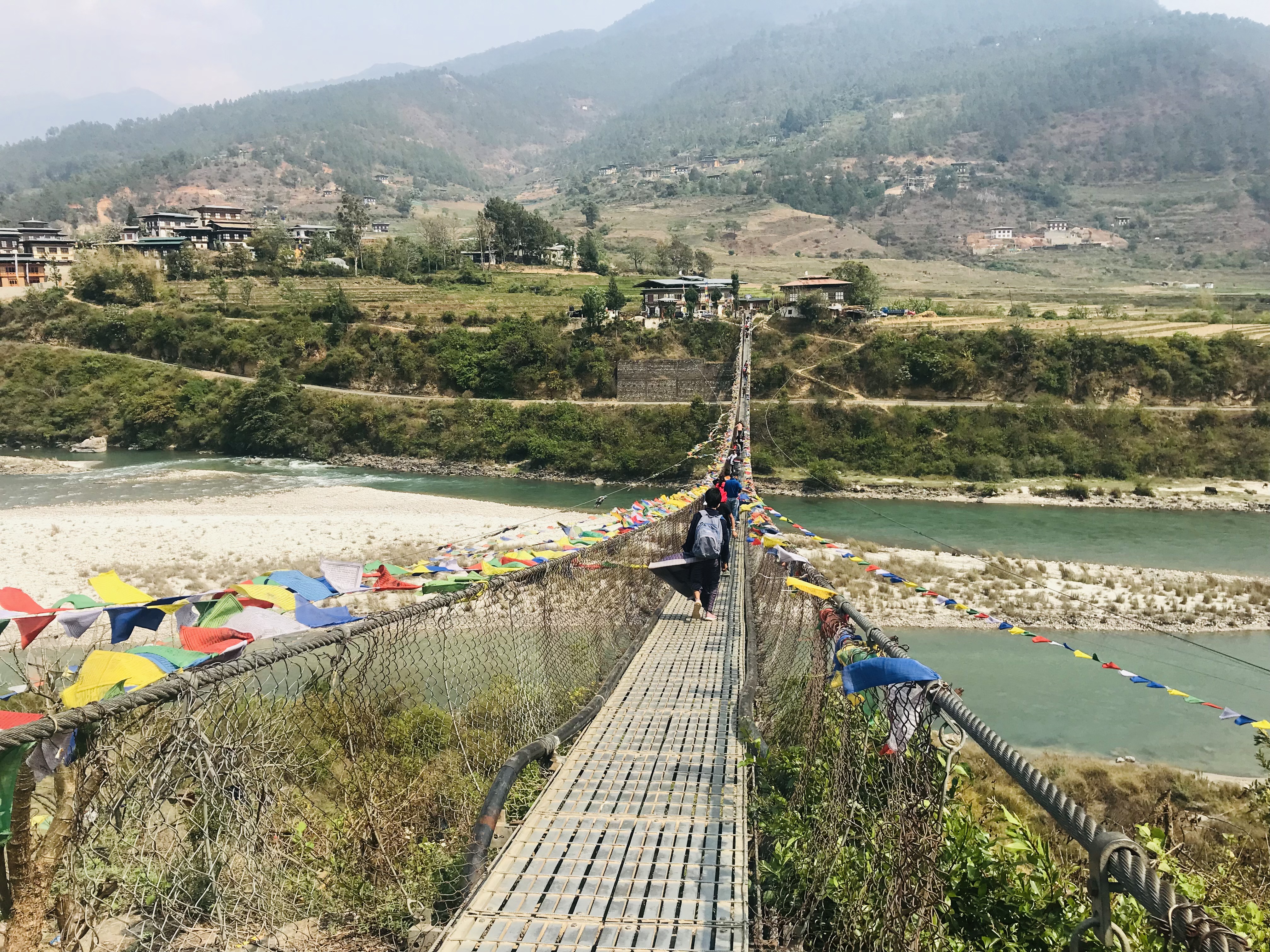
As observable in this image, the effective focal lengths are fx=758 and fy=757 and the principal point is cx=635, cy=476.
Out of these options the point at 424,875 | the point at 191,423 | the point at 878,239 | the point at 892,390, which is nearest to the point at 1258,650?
the point at 424,875

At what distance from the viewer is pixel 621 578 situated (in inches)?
247

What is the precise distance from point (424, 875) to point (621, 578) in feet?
11.6

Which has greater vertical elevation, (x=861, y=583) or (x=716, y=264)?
(x=716, y=264)

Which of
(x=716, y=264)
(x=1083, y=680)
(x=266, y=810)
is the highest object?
(x=716, y=264)

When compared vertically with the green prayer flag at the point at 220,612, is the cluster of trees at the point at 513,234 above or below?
above

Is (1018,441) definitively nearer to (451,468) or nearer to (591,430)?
(591,430)

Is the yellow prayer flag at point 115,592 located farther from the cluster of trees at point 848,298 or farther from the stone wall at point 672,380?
the cluster of trees at point 848,298

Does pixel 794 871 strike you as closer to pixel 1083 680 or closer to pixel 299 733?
pixel 299 733

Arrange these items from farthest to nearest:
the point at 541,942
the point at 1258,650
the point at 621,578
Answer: the point at 1258,650, the point at 621,578, the point at 541,942

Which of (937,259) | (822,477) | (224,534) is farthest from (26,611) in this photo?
(937,259)

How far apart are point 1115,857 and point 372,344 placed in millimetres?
36291

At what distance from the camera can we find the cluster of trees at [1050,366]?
28578mm

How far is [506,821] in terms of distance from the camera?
3135mm

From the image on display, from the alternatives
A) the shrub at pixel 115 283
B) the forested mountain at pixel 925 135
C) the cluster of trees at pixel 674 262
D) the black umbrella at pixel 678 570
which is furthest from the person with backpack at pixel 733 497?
the forested mountain at pixel 925 135
